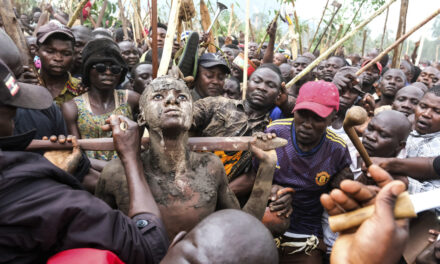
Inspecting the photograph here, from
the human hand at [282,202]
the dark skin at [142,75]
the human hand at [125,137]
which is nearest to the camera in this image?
the human hand at [125,137]

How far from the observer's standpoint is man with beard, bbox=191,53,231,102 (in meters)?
3.48

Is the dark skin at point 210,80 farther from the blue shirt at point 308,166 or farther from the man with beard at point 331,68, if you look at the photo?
the man with beard at point 331,68

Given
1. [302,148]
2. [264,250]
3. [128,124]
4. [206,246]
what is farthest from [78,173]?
[302,148]

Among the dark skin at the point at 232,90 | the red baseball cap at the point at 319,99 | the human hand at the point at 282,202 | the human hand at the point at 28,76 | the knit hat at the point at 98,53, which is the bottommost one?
the human hand at the point at 282,202

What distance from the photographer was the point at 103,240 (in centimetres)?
128

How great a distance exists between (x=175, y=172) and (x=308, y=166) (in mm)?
1198

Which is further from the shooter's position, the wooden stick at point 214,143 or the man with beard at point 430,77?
the man with beard at point 430,77

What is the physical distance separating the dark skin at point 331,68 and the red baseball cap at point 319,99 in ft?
10.8

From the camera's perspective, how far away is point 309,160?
2.62 m

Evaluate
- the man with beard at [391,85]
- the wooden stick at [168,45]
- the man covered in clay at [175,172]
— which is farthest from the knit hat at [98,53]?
the man with beard at [391,85]

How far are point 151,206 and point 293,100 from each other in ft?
7.99

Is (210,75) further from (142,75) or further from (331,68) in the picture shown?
(331,68)

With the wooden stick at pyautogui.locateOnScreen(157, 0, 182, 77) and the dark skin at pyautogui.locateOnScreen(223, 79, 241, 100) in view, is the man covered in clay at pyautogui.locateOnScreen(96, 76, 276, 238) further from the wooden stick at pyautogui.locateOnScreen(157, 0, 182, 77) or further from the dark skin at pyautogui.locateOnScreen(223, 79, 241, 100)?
the dark skin at pyautogui.locateOnScreen(223, 79, 241, 100)

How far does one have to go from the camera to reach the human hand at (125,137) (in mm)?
1826
